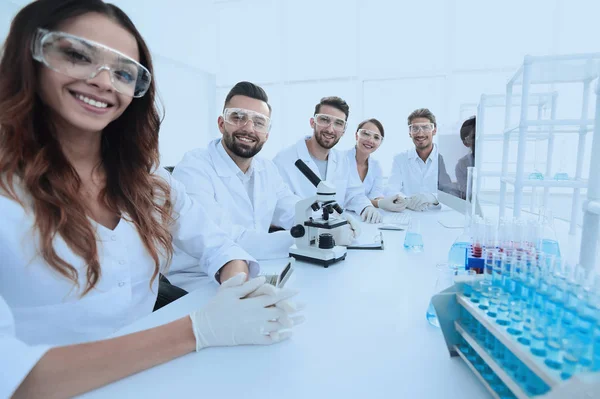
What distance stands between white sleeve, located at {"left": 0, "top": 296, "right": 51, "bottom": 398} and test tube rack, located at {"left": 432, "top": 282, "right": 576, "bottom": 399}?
804mm

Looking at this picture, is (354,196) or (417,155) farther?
(417,155)

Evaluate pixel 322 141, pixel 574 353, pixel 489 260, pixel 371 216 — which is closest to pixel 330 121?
pixel 322 141

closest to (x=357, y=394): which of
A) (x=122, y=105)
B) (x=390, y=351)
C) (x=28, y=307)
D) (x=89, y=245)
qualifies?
(x=390, y=351)

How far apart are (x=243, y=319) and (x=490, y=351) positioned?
1.75ft

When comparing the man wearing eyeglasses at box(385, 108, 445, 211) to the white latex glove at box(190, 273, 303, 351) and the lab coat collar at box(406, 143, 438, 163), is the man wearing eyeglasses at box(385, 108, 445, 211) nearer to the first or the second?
the lab coat collar at box(406, 143, 438, 163)

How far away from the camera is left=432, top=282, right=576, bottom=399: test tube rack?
1.68 feet

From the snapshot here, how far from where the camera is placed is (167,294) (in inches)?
57.2

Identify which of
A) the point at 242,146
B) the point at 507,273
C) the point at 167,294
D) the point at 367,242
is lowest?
the point at 167,294

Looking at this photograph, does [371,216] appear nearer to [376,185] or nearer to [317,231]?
[317,231]

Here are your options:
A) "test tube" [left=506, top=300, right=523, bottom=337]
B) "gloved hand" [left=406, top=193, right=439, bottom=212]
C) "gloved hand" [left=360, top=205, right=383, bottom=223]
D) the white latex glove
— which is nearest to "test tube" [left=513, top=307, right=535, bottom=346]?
"test tube" [left=506, top=300, right=523, bottom=337]

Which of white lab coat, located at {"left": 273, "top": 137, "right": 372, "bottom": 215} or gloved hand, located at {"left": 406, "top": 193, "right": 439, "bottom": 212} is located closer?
gloved hand, located at {"left": 406, "top": 193, "right": 439, "bottom": 212}

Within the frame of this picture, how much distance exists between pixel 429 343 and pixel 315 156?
2756 millimetres

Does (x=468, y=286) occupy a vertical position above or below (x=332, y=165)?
below

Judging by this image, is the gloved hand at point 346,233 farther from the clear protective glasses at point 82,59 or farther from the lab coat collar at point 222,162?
the clear protective glasses at point 82,59
